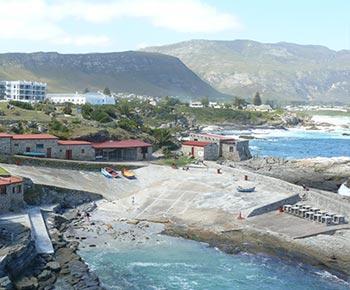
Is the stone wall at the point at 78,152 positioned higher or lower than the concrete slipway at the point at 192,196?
higher

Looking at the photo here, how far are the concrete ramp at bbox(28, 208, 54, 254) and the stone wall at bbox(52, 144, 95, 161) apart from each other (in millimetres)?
15248

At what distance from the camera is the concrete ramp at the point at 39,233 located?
119 ft

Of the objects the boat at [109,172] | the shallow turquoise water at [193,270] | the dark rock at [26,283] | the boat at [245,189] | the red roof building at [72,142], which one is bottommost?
the shallow turquoise water at [193,270]

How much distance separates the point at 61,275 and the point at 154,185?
74.8 ft

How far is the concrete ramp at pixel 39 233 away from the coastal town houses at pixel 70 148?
44.7ft

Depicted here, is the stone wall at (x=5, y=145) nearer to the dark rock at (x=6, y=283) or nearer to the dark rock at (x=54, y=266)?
the dark rock at (x=54, y=266)

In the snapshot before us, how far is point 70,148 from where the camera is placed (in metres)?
60.1

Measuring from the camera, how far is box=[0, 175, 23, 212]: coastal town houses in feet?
136

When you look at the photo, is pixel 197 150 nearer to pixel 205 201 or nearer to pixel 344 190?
pixel 344 190

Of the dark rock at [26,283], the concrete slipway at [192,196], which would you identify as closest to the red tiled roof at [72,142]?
the concrete slipway at [192,196]

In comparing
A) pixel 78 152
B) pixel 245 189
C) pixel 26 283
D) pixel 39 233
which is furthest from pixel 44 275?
pixel 78 152

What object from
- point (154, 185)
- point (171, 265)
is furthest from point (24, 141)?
point (171, 265)

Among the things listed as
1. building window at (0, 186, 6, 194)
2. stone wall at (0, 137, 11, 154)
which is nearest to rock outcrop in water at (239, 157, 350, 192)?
stone wall at (0, 137, 11, 154)

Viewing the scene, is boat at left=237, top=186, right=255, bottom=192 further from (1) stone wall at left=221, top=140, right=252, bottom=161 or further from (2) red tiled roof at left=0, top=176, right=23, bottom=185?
(1) stone wall at left=221, top=140, right=252, bottom=161
